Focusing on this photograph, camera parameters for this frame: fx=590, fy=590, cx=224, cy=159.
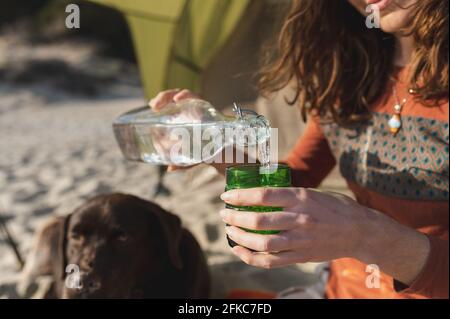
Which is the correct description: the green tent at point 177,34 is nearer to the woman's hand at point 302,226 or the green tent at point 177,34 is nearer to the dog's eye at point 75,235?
the dog's eye at point 75,235

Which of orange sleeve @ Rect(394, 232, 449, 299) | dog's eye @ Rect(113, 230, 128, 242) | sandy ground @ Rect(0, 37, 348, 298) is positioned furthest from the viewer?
sandy ground @ Rect(0, 37, 348, 298)

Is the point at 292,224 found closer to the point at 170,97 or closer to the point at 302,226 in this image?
the point at 302,226

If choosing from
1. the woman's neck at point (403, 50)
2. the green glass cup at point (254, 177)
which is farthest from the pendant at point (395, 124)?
the green glass cup at point (254, 177)

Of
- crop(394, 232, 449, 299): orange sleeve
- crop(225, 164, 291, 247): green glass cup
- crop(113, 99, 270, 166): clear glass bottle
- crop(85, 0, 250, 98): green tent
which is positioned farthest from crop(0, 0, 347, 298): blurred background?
crop(225, 164, 291, 247): green glass cup

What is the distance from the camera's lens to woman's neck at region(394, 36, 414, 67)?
141 centimetres

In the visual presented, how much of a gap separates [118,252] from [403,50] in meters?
0.88

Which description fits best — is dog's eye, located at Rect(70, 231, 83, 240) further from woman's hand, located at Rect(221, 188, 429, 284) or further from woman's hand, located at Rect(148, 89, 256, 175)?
woman's hand, located at Rect(221, 188, 429, 284)

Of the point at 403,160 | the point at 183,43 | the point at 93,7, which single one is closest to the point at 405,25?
the point at 403,160

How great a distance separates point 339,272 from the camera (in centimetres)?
149

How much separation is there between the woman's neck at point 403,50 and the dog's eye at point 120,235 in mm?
818

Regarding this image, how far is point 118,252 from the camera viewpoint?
1.52m

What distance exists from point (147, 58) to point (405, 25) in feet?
5.41

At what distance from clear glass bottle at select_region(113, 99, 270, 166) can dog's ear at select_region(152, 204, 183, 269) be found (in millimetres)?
183
